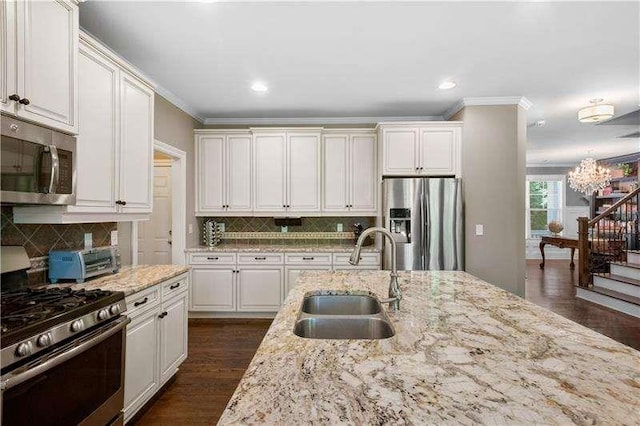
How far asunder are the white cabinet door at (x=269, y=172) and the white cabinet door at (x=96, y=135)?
220 centimetres

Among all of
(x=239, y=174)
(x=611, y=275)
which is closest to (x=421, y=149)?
(x=239, y=174)

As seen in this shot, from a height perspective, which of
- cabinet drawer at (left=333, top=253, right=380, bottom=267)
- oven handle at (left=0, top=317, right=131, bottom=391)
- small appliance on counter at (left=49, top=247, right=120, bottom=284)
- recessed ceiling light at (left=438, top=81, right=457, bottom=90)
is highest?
recessed ceiling light at (left=438, top=81, right=457, bottom=90)

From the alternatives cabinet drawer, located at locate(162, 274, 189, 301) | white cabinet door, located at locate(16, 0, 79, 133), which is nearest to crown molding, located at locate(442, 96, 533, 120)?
cabinet drawer, located at locate(162, 274, 189, 301)

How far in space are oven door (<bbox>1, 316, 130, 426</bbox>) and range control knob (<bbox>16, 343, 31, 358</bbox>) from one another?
0.05 m

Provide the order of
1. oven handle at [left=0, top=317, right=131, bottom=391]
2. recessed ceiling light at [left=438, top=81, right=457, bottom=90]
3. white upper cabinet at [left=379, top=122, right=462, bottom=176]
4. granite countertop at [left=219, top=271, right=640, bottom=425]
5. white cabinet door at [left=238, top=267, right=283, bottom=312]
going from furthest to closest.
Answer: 1. white cabinet door at [left=238, top=267, right=283, bottom=312]
2. white upper cabinet at [left=379, top=122, right=462, bottom=176]
3. recessed ceiling light at [left=438, top=81, right=457, bottom=90]
4. oven handle at [left=0, top=317, right=131, bottom=391]
5. granite countertop at [left=219, top=271, right=640, bottom=425]

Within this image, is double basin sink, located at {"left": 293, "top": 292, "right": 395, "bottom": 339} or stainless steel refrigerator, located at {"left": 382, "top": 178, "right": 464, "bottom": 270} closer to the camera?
double basin sink, located at {"left": 293, "top": 292, "right": 395, "bottom": 339}

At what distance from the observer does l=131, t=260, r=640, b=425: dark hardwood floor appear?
228 cm

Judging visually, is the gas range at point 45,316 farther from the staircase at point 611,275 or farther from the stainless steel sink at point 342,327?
the staircase at point 611,275

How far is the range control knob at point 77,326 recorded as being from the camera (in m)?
1.48

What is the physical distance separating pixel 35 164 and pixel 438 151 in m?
3.79

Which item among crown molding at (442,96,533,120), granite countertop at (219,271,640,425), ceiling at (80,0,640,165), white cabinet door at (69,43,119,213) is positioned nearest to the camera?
granite countertop at (219,271,640,425)

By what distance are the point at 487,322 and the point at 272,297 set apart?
10.3 ft

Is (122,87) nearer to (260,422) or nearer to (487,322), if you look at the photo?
(260,422)

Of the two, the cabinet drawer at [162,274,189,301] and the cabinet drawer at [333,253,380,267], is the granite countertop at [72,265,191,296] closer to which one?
the cabinet drawer at [162,274,189,301]
